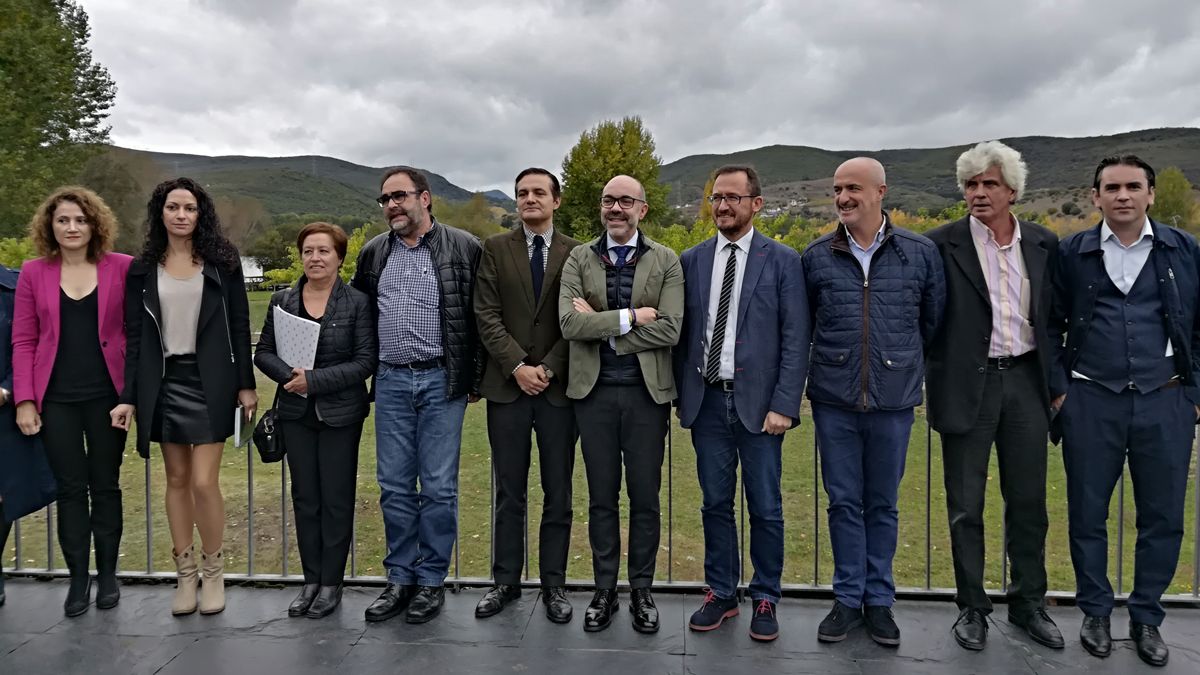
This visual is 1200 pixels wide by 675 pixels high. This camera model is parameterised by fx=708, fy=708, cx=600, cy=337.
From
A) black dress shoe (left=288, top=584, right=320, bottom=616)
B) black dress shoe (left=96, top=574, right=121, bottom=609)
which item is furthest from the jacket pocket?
black dress shoe (left=96, top=574, right=121, bottom=609)

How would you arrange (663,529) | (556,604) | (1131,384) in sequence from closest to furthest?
(1131,384)
(556,604)
(663,529)

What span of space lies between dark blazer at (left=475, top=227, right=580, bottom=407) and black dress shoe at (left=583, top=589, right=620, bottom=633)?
1024mm

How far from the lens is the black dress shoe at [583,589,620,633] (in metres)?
3.57

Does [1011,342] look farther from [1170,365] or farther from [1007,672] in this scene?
[1007,672]

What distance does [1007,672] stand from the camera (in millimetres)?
3152

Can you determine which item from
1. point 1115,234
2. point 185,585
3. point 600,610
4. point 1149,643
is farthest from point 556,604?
point 1115,234

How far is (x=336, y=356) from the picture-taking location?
12.3 feet

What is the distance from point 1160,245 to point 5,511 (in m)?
5.87

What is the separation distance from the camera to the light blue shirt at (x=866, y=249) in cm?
344

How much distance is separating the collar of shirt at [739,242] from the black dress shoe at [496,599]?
218 cm

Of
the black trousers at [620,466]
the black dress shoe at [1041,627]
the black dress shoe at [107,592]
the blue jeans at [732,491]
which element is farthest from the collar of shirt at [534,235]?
the black dress shoe at [1041,627]

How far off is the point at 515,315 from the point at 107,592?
2.75m

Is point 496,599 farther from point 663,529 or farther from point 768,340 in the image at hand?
point 663,529

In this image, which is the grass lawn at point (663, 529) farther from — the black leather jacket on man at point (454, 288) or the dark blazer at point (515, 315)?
the black leather jacket on man at point (454, 288)
